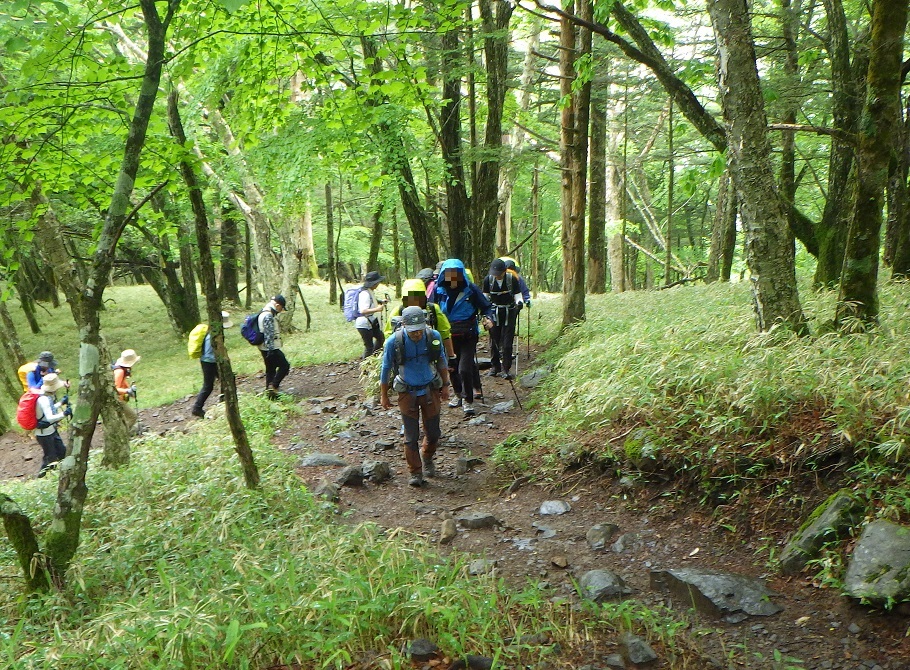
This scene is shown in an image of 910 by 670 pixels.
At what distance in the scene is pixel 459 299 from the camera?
911cm

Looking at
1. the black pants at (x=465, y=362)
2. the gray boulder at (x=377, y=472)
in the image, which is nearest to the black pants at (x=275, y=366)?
the black pants at (x=465, y=362)

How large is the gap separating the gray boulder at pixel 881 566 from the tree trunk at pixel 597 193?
1238cm

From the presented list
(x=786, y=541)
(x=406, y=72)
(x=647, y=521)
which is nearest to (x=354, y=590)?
(x=647, y=521)

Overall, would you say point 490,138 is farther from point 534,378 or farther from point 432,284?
point 534,378

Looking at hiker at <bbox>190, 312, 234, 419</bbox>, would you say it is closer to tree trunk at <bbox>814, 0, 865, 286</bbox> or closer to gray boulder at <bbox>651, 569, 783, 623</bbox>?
gray boulder at <bbox>651, 569, 783, 623</bbox>

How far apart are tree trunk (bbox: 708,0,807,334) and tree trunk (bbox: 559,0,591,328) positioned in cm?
438

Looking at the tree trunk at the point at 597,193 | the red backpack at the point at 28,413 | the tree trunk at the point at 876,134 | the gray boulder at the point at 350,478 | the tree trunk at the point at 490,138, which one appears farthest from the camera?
the tree trunk at the point at 597,193

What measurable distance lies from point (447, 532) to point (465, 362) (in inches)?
164

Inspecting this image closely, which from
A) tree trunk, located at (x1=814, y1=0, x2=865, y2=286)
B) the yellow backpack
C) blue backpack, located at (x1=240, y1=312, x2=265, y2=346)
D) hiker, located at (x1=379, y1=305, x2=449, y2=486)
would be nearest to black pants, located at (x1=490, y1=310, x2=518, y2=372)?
hiker, located at (x1=379, y1=305, x2=449, y2=486)

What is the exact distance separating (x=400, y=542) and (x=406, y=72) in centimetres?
446

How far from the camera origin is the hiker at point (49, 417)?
9609 millimetres

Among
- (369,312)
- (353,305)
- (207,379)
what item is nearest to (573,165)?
(369,312)

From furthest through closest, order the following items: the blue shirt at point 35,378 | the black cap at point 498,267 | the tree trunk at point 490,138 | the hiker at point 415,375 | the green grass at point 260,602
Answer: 1. the tree trunk at point 490,138
2. the black cap at point 498,267
3. the blue shirt at point 35,378
4. the hiker at point 415,375
5. the green grass at point 260,602

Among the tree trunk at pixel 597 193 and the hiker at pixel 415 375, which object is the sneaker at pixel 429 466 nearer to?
the hiker at pixel 415 375
